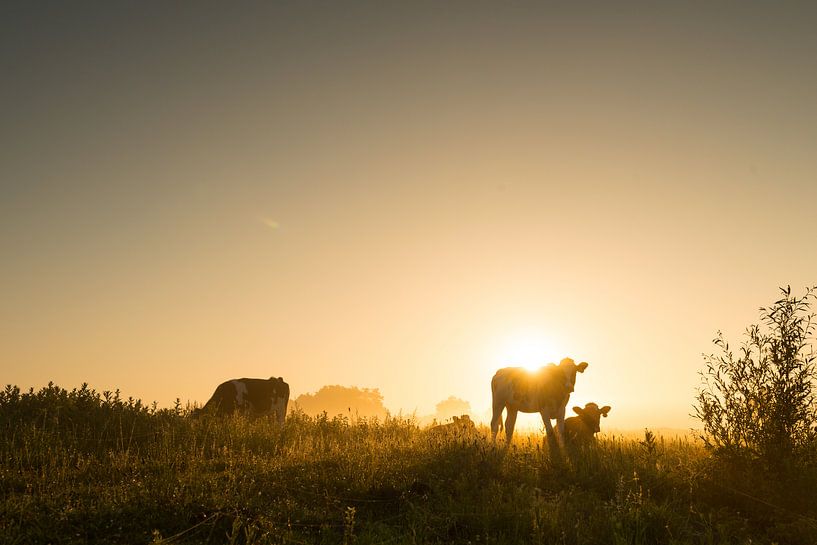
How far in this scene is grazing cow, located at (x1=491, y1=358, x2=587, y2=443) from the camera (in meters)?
14.4

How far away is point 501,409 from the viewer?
15.2 m

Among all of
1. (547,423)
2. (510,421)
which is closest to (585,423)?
(510,421)

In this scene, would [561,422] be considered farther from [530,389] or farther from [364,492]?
[364,492]

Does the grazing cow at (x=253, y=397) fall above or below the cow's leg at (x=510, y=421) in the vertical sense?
above

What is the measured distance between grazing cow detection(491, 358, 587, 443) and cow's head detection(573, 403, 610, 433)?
2046 mm

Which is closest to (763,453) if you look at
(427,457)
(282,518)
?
(427,457)

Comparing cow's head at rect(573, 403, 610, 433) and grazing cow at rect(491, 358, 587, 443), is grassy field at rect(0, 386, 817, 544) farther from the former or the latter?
cow's head at rect(573, 403, 610, 433)

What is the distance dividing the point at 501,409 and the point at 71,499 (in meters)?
10.8

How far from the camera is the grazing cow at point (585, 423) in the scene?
1468cm

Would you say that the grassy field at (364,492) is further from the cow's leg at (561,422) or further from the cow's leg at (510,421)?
the cow's leg at (510,421)

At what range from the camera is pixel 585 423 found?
1599 cm

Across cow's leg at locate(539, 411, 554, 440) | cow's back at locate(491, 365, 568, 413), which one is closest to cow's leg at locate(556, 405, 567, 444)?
cow's back at locate(491, 365, 568, 413)

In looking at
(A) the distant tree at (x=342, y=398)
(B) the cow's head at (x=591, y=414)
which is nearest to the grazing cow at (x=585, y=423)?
(B) the cow's head at (x=591, y=414)

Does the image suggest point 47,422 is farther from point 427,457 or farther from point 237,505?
point 427,457
